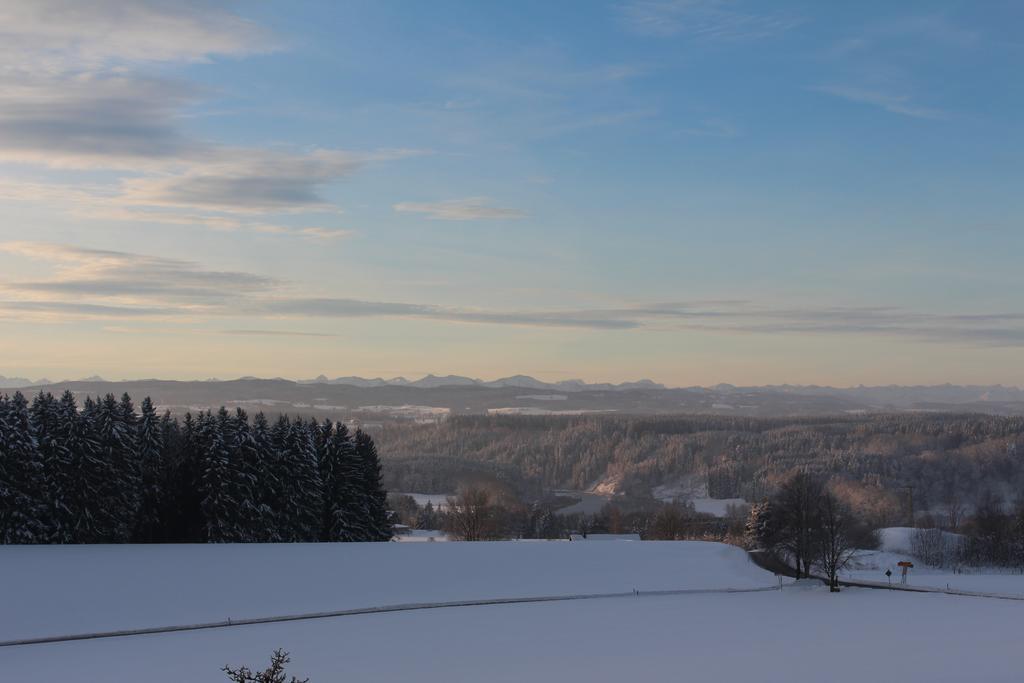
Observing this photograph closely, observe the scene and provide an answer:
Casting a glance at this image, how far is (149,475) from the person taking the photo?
50.9 meters

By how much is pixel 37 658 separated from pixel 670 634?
22245mm

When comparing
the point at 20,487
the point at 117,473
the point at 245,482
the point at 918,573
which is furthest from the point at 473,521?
the point at 20,487

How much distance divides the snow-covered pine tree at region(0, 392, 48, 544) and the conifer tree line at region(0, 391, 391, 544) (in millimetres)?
48

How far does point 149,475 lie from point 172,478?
66.8 inches

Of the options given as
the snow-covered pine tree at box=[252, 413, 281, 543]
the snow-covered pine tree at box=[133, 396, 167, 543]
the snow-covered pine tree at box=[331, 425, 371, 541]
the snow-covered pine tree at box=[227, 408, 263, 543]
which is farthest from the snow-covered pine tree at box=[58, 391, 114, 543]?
the snow-covered pine tree at box=[331, 425, 371, 541]

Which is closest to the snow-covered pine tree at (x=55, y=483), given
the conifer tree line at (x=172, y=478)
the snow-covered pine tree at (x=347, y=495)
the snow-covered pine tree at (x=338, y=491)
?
the conifer tree line at (x=172, y=478)

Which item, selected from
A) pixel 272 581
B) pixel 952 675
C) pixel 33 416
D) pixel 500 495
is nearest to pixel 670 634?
pixel 952 675

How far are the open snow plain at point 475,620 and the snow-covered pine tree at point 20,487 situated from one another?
291 centimetres

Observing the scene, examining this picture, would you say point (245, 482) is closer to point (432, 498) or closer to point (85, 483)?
point (85, 483)

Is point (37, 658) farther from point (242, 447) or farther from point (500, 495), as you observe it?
point (500, 495)

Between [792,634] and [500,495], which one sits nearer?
[792,634]

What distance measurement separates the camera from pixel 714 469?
643ft

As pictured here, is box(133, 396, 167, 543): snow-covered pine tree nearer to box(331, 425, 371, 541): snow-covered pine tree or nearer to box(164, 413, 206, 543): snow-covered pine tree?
box(164, 413, 206, 543): snow-covered pine tree

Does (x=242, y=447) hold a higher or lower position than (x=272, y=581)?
higher
